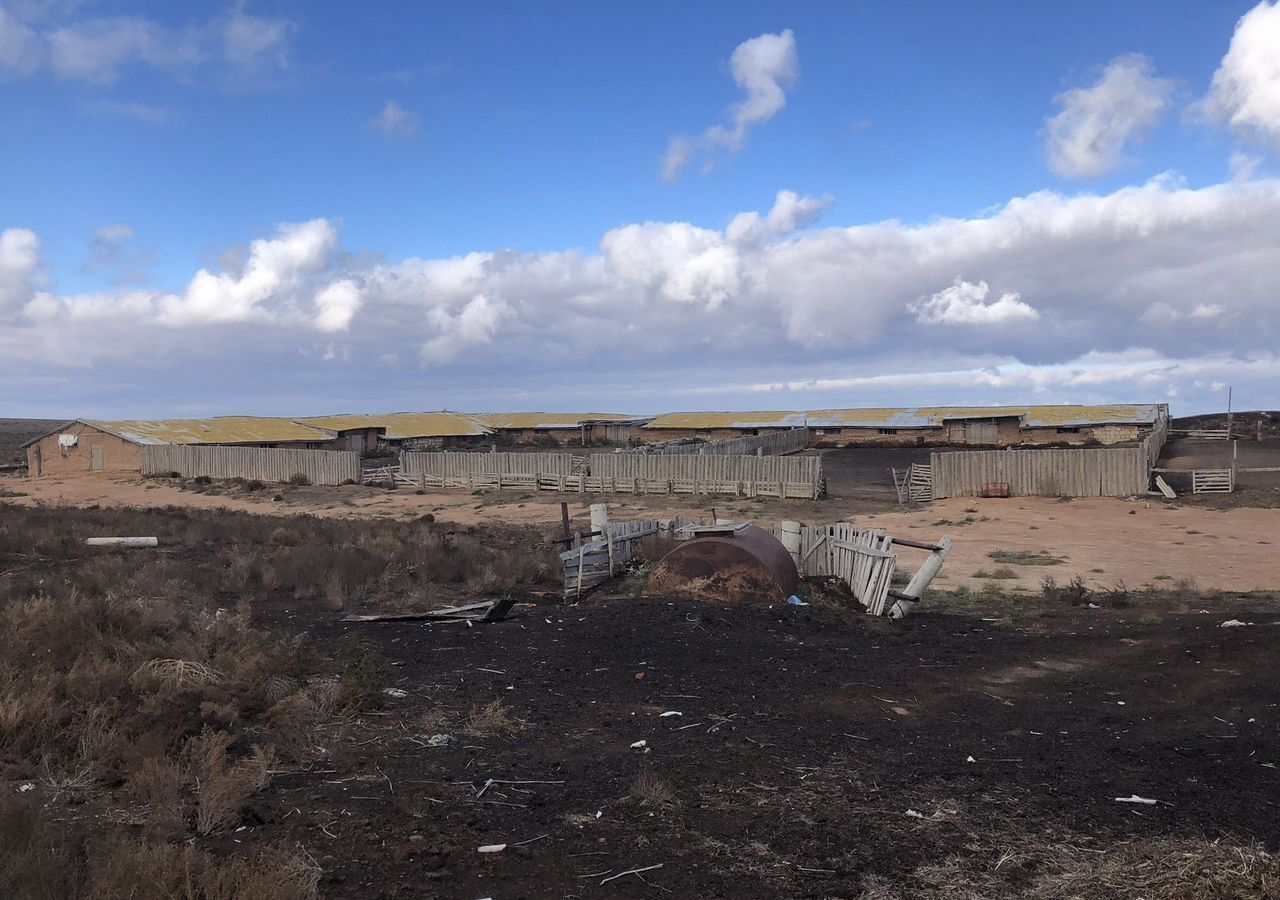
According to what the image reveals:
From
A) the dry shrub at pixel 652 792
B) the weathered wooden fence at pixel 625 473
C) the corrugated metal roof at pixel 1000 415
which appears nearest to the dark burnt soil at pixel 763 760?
the dry shrub at pixel 652 792

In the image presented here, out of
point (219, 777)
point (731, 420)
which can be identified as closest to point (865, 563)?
point (219, 777)

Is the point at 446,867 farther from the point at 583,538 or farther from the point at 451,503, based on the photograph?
the point at 451,503

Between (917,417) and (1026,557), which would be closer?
(1026,557)

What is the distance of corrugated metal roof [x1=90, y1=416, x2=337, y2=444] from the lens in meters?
52.5

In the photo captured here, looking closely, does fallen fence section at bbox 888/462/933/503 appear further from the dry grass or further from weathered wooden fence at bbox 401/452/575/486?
the dry grass

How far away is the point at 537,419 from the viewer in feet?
290

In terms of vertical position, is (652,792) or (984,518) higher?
(652,792)

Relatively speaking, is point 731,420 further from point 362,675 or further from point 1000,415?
point 362,675

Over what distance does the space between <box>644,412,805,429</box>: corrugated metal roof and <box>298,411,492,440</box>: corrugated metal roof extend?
15849mm

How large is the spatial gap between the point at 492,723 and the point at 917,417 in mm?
65400

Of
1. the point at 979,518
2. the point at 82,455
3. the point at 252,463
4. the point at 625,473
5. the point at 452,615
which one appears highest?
the point at 82,455

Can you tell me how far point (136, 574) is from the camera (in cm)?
1416

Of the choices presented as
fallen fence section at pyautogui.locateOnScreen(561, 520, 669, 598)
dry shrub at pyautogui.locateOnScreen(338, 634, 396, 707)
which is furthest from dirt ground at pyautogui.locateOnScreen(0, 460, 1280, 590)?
dry shrub at pyautogui.locateOnScreen(338, 634, 396, 707)

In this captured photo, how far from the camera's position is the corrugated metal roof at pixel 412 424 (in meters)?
70.1
